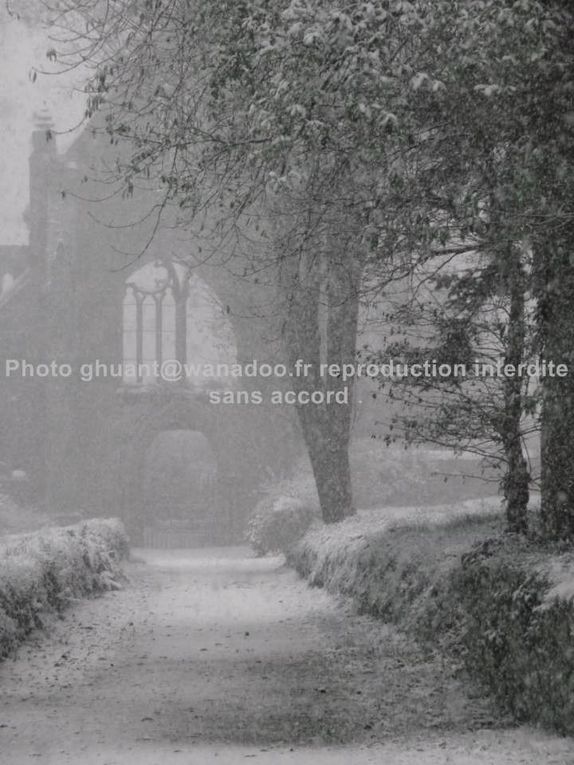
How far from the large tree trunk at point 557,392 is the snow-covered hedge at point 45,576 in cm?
441

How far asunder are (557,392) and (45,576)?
5.93 m

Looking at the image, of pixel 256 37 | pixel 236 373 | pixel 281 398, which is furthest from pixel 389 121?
pixel 236 373

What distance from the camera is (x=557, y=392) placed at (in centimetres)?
741

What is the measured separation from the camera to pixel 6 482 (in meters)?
31.6

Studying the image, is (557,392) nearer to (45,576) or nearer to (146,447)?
(45,576)

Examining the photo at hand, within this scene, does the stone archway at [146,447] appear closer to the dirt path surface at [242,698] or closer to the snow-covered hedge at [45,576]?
the snow-covered hedge at [45,576]

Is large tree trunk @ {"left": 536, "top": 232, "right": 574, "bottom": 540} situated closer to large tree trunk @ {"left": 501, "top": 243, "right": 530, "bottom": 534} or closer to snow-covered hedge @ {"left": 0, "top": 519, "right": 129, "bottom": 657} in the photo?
large tree trunk @ {"left": 501, "top": 243, "right": 530, "bottom": 534}

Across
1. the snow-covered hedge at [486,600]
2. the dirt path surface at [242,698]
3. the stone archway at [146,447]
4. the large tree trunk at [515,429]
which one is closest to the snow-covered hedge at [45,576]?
the dirt path surface at [242,698]

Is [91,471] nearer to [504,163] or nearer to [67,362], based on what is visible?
[67,362]

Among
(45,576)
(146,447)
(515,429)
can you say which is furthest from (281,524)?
(515,429)

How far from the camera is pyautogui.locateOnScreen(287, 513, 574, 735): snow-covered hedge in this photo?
18.5 ft

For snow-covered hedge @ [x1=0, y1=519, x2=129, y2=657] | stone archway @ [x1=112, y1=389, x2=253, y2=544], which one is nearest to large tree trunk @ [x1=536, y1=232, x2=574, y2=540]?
snow-covered hedge @ [x1=0, y1=519, x2=129, y2=657]

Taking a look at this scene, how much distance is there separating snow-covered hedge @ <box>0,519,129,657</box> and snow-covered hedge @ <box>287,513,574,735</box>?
3.18 metres

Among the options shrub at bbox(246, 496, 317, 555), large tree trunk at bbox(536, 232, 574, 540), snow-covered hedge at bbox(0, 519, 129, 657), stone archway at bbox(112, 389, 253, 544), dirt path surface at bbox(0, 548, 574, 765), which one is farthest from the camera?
stone archway at bbox(112, 389, 253, 544)
